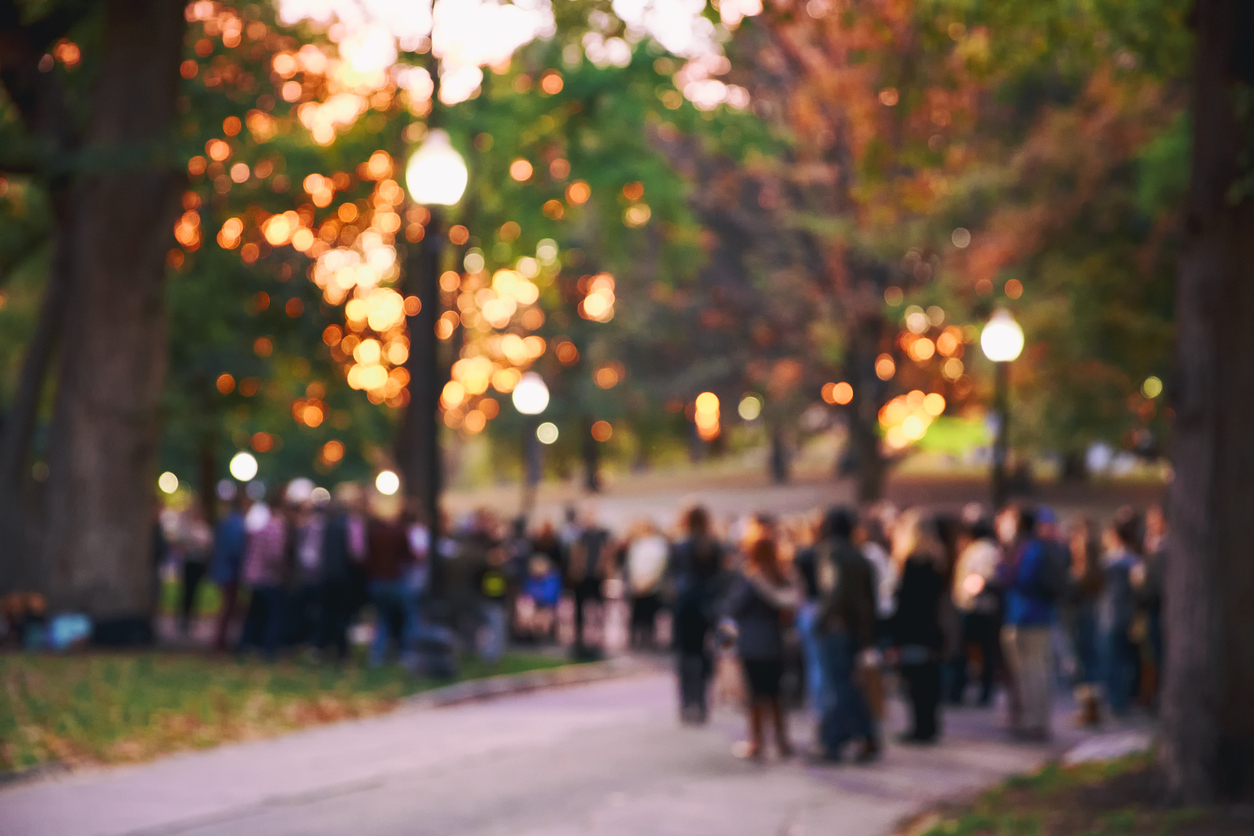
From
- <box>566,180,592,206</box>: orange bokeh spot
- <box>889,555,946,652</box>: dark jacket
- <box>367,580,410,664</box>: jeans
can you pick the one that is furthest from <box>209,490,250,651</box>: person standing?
<box>889,555,946,652</box>: dark jacket

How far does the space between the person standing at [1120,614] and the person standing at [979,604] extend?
1126 mm

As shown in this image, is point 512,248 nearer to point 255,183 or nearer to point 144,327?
point 255,183

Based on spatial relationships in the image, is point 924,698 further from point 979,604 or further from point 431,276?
point 431,276

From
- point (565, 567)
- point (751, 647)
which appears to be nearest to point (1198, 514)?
point (751, 647)

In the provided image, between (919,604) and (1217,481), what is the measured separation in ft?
15.4

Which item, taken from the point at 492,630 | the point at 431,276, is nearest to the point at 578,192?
the point at 492,630

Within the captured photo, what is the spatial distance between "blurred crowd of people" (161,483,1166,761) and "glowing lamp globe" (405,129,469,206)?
3.66 metres

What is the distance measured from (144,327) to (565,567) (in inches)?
300

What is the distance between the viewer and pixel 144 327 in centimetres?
1811

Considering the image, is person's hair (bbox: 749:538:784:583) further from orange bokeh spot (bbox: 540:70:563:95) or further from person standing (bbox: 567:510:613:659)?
orange bokeh spot (bbox: 540:70:563:95)

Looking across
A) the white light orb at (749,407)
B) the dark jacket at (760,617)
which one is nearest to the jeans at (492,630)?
the dark jacket at (760,617)

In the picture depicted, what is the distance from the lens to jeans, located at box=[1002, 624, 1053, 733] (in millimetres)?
Result: 13578

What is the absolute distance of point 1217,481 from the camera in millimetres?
8656

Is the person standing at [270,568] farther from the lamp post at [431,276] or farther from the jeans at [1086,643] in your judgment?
the jeans at [1086,643]
